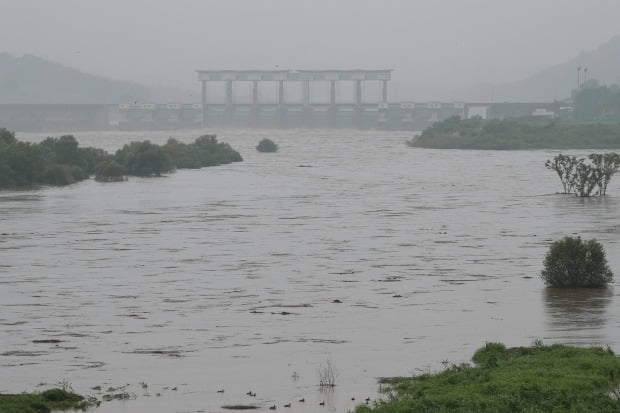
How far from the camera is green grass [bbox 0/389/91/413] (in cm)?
1155

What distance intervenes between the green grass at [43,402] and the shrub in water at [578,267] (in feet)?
35.3

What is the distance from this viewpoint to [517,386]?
1164cm

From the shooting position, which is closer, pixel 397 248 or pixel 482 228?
pixel 397 248

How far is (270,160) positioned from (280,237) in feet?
166

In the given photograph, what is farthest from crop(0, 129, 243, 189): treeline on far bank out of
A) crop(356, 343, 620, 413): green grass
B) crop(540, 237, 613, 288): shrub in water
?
crop(356, 343, 620, 413): green grass

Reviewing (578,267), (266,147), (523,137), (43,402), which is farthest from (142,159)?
(523,137)

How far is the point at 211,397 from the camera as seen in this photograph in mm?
12578

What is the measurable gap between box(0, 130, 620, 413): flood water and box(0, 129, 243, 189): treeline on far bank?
23.5 feet

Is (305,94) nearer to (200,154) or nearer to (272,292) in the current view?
(200,154)

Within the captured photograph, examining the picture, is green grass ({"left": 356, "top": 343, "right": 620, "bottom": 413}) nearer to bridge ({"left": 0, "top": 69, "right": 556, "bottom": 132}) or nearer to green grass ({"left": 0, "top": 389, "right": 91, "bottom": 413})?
green grass ({"left": 0, "top": 389, "right": 91, "bottom": 413})

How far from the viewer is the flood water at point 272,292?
13.9m

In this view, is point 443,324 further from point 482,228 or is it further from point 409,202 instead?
point 409,202

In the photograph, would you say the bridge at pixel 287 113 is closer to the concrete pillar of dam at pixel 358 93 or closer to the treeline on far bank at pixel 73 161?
the concrete pillar of dam at pixel 358 93

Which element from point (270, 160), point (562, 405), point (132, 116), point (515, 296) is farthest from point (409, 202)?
point (132, 116)
